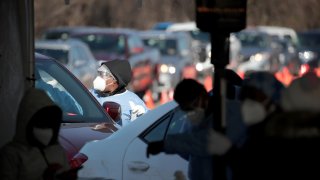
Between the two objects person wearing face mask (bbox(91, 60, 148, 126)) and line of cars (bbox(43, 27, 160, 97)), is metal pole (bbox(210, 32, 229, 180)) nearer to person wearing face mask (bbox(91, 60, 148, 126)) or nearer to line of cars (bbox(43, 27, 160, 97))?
person wearing face mask (bbox(91, 60, 148, 126))

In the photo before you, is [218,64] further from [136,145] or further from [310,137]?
[136,145]

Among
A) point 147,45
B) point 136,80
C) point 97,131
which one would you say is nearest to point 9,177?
point 97,131

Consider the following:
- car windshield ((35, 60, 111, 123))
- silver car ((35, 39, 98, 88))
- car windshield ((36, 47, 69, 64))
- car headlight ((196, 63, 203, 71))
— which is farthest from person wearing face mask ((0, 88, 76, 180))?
car windshield ((36, 47, 69, 64))

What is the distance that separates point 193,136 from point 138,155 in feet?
5.17

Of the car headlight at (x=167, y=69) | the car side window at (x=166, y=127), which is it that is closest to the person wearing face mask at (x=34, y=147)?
the car side window at (x=166, y=127)

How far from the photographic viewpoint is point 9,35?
7.67m

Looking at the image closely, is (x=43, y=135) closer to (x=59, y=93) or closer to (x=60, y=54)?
(x=59, y=93)

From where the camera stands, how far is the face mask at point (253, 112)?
6.23 m

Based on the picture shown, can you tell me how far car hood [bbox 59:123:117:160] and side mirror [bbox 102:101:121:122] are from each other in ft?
0.56

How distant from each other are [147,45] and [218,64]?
2378cm

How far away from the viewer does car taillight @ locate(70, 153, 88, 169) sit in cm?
793

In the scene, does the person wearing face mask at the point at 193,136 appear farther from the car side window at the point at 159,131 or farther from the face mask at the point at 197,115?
the car side window at the point at 159,131

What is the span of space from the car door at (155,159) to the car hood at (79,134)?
0.91 m

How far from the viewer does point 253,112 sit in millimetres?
6270
